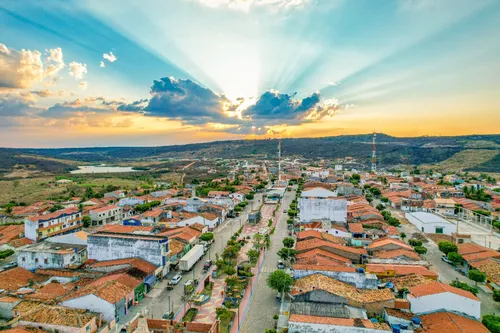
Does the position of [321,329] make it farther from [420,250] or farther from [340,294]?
[420,250]

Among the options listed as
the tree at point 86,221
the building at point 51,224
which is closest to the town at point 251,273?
the building at point 51,224

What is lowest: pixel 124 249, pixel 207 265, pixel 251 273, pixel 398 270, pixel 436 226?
pixel 251 273

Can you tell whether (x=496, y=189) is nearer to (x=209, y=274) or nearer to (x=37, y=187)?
(x=209, y=274)

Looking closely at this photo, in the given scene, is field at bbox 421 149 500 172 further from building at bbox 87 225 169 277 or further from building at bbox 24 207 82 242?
building at bbox 24 207 82 242

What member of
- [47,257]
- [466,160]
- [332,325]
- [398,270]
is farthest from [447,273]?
[466,160]

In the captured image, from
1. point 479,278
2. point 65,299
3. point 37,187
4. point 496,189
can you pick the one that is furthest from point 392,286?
point 37,187

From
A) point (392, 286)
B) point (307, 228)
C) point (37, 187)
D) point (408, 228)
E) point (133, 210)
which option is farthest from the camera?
point (37, 187)
